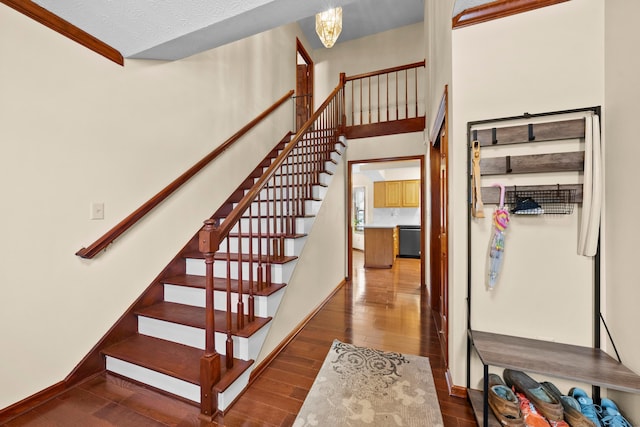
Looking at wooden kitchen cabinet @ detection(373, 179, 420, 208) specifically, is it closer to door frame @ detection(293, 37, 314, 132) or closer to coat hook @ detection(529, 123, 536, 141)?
door frame @ detection(293, 37, 314, 132)

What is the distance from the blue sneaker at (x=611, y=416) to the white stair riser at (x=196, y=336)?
193 centimetres

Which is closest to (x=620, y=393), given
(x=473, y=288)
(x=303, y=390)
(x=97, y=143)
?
(x=473, y=288)

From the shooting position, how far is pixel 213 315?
1.58m

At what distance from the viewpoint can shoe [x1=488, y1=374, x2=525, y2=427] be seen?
1317mm

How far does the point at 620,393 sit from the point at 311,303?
7.55 ft

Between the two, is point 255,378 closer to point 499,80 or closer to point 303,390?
point 303,390

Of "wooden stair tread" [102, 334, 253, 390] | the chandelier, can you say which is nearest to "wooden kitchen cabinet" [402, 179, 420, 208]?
the chandelier

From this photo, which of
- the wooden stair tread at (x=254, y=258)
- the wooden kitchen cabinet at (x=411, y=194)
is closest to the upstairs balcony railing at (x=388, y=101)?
the wooden kitchen cabinet at (x=411, y=194)

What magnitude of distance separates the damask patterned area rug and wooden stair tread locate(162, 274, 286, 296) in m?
0.72

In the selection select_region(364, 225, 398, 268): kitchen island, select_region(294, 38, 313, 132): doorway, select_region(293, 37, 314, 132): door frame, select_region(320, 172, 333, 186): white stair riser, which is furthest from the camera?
select_region(364, 225, 398, 268): kitchen island

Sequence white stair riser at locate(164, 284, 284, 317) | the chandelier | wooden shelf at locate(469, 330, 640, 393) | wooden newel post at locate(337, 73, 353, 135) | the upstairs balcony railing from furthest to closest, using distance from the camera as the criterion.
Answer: wooden newel post at locate(337, 73, 353, 135) < the upstairs balcony railing < the chandelier < white stair riser at locate(164, 284, 284, 317) < wooden shelf at locate(469, 330, 640, 393)

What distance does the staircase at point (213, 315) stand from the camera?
158cm

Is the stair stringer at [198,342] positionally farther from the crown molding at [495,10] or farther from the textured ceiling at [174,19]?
the crown molding at [495,10]

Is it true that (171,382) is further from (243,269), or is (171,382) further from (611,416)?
(611,416)
